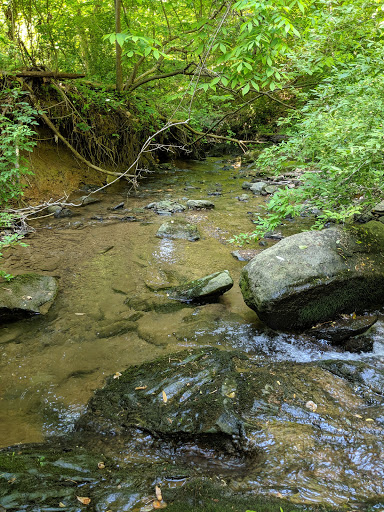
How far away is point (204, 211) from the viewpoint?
845 centimetres

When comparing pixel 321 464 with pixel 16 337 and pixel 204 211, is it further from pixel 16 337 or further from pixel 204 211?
pixel 204 211

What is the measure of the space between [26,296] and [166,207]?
4.68 metres

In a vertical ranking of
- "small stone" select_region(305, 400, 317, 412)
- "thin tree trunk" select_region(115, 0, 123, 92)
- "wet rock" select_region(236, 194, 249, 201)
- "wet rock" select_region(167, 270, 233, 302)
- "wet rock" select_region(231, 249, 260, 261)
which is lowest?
"wet rock" select_region(231, 249, 260, 261)

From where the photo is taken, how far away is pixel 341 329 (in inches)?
148

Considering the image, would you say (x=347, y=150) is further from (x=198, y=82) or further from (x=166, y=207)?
(x=166, y=207)

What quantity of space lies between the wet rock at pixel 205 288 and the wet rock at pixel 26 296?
1.67m

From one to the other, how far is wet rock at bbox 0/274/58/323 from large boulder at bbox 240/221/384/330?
265cm

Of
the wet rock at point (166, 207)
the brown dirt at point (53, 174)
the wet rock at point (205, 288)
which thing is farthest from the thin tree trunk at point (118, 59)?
the wet rock at point (205, 288)

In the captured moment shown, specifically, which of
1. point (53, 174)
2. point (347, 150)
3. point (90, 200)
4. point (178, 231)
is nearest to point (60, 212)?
point (90, 200)

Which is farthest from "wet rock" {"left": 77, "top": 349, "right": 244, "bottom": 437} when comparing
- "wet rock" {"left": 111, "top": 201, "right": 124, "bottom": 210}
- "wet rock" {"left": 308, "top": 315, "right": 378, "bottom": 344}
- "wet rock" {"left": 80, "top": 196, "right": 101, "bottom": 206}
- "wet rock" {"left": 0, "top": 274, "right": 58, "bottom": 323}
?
"wet rock" {"left": 80, "top": 196, "right": 101, "bottom": 206}

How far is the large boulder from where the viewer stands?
148 inches

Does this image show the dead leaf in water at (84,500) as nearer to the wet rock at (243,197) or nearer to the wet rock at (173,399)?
the wet rock at (173,399)

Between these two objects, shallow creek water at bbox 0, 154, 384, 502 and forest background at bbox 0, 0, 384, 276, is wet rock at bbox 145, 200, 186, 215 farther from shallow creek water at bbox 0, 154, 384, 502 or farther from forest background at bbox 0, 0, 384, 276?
forest background at bbox 0, 0, 384, 276

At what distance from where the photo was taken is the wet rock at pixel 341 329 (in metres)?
3.76
